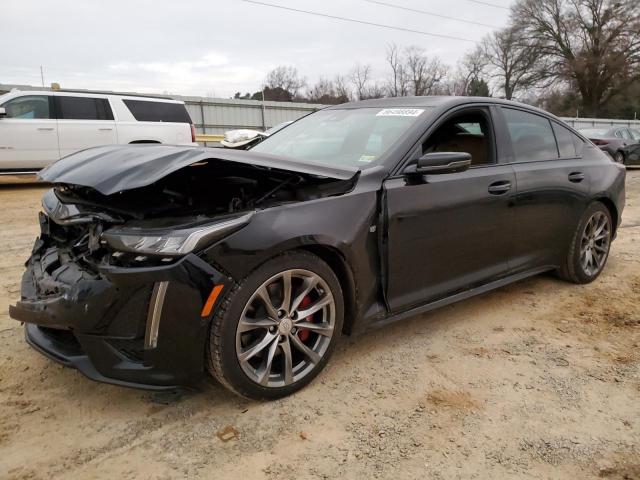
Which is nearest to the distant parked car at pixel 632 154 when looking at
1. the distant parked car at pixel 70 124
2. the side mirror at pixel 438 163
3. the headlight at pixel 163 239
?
the distant parked car at pixel 70 124

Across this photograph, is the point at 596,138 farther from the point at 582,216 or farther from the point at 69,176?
the point at 69,176

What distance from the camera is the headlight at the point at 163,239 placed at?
2.05 metres

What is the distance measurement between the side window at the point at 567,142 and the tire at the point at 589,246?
48cm

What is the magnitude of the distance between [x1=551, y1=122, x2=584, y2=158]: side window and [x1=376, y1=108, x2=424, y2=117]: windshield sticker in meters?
1.57

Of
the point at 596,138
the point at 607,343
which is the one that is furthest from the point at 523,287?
the point at 596,138

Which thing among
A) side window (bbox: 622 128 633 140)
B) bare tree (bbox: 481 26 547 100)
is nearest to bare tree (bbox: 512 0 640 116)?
bare tree (bbox: 481 26 547 100)

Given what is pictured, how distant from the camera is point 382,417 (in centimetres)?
233

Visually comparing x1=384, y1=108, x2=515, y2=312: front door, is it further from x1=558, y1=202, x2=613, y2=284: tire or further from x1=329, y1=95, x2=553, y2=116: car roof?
x1=558, y1=202, x2=613, y2=284: tire

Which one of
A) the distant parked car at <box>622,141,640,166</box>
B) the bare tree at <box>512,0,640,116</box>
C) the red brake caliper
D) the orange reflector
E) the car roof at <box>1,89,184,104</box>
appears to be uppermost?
the bare tree at <box>512,0,640,116</box>

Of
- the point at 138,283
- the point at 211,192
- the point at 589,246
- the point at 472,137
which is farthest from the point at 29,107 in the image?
the point at 589,246

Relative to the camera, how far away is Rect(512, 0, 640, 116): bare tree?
4100 centimetres

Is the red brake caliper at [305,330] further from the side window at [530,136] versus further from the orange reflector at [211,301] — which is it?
the side window at [530,136]

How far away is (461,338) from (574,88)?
2026 inches

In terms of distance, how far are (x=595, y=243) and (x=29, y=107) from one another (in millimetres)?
10209
